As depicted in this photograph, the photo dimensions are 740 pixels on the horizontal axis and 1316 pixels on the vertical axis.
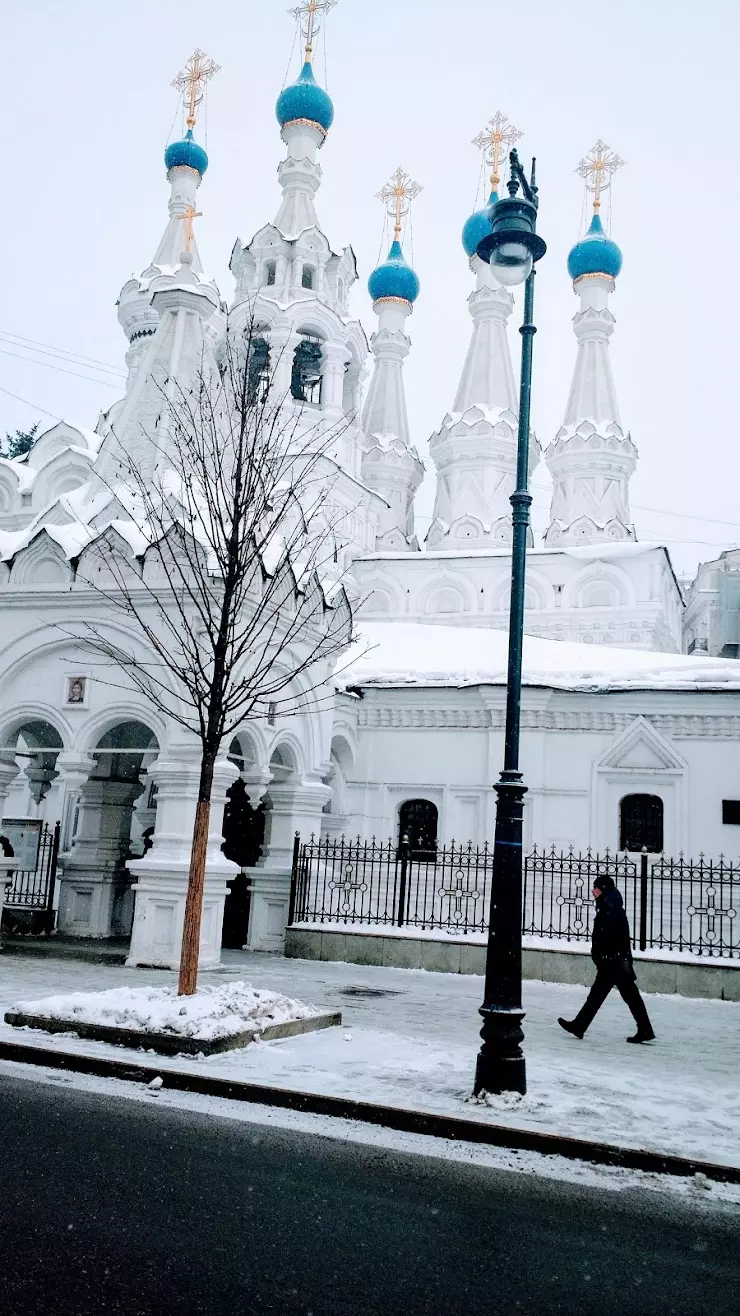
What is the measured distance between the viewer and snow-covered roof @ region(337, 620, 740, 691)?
60.0 ft

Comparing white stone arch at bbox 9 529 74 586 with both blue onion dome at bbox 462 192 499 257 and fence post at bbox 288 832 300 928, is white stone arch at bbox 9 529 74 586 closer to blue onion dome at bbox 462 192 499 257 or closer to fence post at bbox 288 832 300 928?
fence post at bbox 288 832 300 928

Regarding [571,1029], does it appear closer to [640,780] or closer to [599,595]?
[640,780]

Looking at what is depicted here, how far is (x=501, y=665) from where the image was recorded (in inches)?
783

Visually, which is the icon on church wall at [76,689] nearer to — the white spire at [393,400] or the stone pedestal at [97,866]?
the stone pedestal at [97,866]

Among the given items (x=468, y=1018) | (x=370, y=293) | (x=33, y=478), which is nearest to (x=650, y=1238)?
(x=468, y=1018)

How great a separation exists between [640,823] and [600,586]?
20.6 metres

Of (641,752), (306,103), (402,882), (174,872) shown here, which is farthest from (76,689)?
(306,103)

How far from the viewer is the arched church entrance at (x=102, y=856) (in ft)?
54.8

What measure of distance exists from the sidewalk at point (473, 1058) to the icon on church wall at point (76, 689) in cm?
329

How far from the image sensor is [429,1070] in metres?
7.59

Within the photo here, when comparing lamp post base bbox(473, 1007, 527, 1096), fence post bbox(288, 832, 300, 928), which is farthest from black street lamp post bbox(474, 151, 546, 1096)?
fence post bbox(288, 832, 300, 928)

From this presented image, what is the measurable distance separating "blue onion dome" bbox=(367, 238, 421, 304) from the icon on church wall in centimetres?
3518

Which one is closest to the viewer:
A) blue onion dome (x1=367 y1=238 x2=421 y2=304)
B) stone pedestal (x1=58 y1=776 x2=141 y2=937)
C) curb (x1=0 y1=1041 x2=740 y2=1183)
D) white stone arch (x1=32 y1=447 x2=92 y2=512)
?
curb (x1=0 y1=1041 x2=740 y2=1183)

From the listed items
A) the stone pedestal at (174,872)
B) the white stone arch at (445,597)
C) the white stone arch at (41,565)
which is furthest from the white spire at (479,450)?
the stone pedestal at (174,872)
